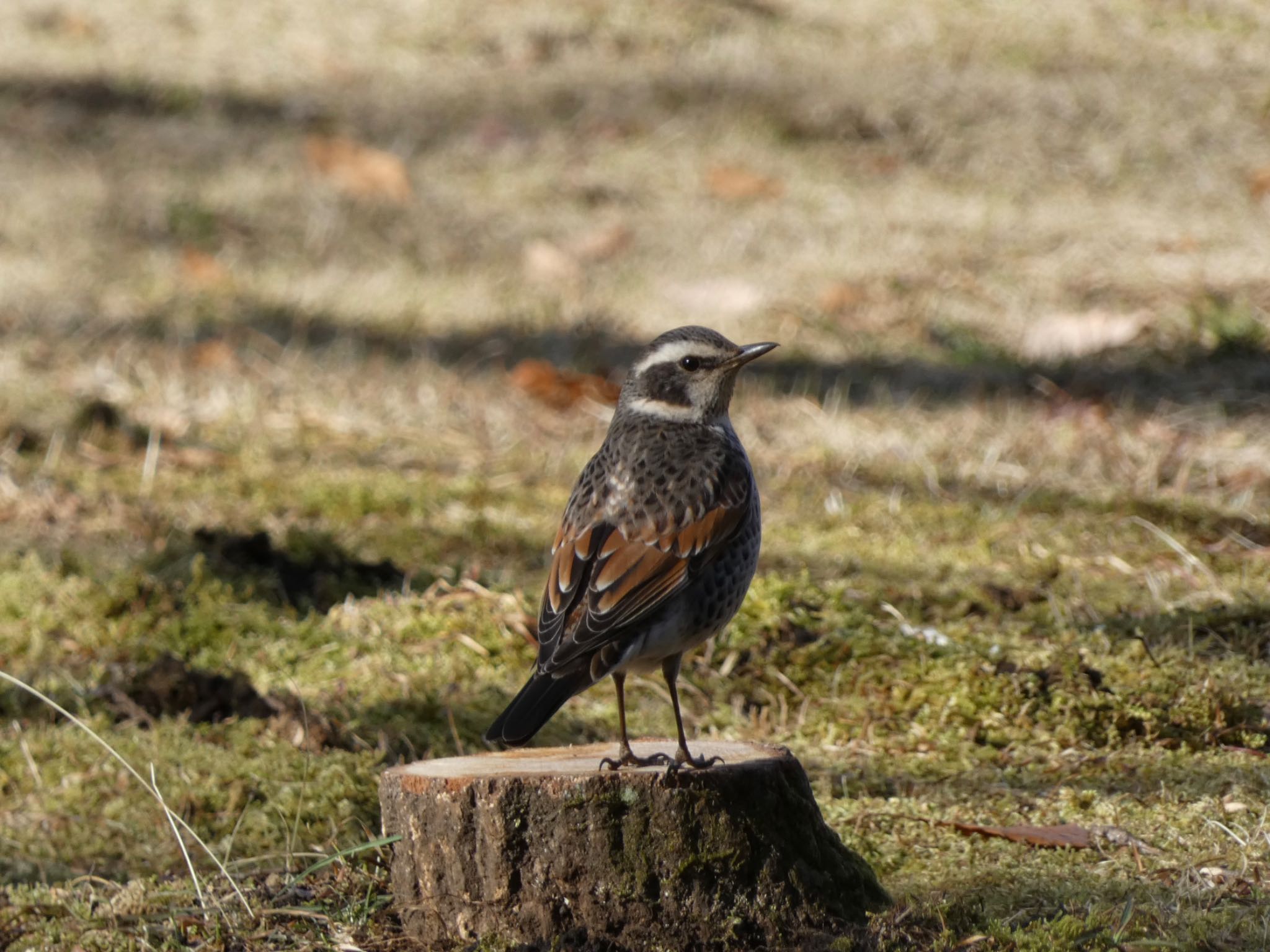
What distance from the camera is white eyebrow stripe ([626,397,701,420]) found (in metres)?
4.43

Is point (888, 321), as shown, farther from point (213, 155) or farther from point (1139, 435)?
point (213, 155)

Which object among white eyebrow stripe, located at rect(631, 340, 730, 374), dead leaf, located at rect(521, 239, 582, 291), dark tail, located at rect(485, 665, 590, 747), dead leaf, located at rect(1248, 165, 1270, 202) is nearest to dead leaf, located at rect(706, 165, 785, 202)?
dead leaf, located at rect(521, 239, 582, 291)

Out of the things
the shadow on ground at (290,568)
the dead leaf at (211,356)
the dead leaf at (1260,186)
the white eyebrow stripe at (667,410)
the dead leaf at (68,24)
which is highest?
the white eyebrow stripe at (667,410)

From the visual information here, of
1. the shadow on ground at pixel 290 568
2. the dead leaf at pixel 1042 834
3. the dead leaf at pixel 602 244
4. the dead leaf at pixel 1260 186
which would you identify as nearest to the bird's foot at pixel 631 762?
the dead leaf at pixel 1042 834

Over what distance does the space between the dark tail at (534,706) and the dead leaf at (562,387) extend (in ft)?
17.5

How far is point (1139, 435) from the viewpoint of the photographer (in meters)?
7.98

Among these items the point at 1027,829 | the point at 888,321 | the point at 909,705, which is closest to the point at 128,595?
the point at 909,705

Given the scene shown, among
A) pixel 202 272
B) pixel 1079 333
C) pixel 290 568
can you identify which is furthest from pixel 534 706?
pixel 202 272

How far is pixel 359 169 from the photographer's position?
1232 cm

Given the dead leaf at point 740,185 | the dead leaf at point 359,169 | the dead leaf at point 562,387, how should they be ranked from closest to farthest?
→ the dead leaf at point 562,387 → the dead leaf at point 740,185 → the dead leaf at point 359,169

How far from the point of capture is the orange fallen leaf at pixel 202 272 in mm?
10852

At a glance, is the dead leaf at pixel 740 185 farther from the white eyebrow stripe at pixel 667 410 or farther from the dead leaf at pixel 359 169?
the white eyebrow stripe at pixel 667 410

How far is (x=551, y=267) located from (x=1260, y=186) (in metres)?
4.79

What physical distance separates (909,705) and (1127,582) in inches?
53.7
